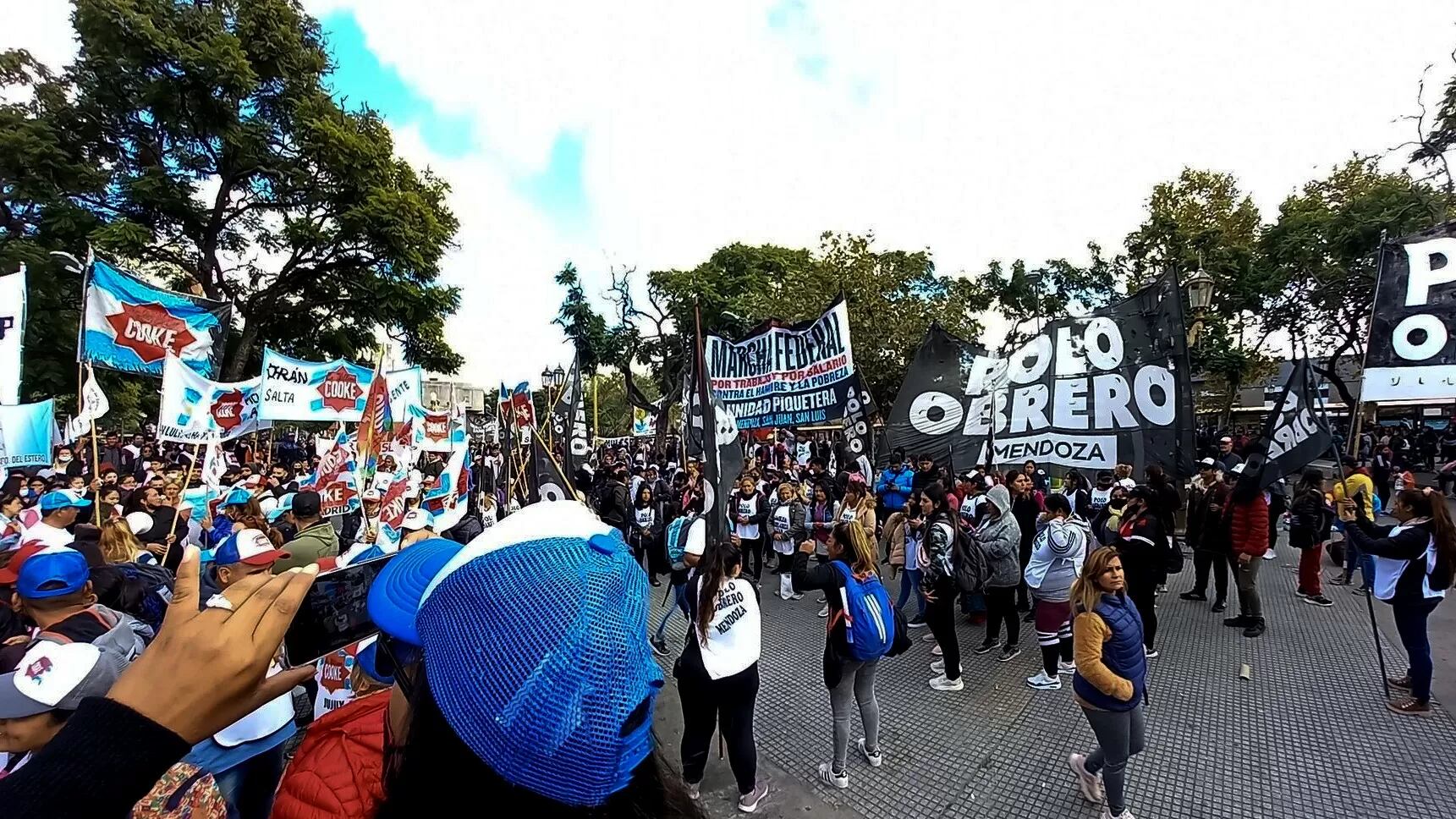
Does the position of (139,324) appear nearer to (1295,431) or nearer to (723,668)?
(723,668)

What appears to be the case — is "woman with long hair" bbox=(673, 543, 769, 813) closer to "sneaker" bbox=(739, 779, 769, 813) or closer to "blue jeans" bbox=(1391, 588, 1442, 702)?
"sneaker" bbox=(739, 779, 769, 813)

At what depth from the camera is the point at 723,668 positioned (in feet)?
11.7

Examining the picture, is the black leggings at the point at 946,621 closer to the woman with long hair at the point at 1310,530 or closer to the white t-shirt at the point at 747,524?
the white t-shirt at the point at 747,524

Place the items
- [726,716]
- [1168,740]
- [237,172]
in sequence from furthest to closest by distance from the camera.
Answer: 1. [237,172]
2. [1168,740]
3. [726,716]

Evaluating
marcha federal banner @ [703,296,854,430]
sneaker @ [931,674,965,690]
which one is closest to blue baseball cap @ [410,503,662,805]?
sneaker @ [931,674,965,690]

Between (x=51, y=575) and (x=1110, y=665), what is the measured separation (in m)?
5.14

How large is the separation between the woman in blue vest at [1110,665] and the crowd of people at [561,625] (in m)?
0.01

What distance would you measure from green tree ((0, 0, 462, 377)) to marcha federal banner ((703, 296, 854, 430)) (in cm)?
1460

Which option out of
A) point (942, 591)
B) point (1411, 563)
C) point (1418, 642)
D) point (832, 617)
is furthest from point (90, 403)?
point (1418, 642)

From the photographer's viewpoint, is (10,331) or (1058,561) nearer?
(1058,561)

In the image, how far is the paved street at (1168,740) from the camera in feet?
12.3

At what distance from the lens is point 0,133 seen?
15.7 metres

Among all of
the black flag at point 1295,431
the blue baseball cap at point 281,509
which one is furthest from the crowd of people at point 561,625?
the black flag at point 1295,431

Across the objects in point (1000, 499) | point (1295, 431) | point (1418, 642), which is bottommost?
point (1418, 642)
